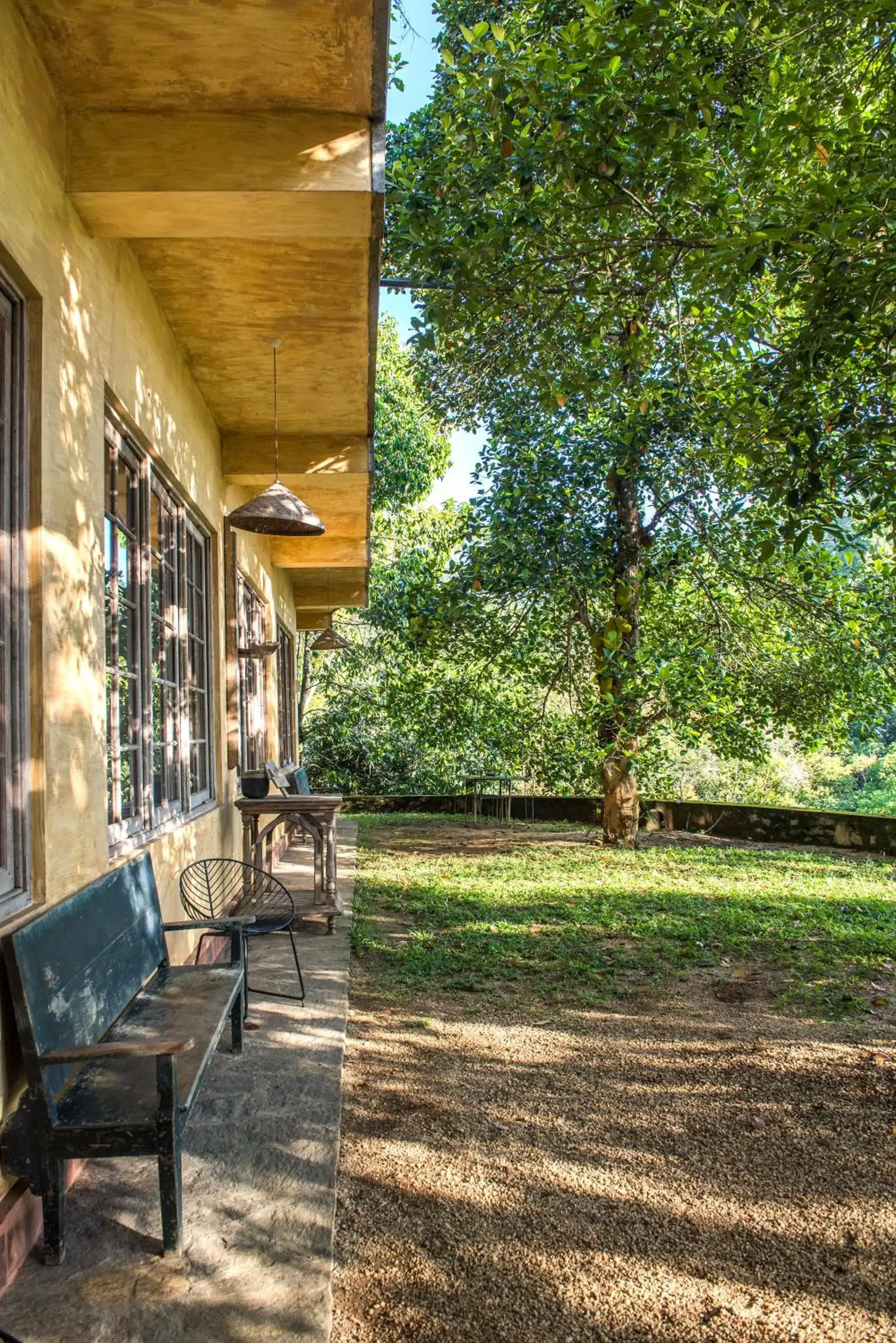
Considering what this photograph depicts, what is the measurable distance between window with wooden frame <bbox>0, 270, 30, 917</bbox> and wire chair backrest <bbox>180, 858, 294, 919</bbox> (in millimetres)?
2077

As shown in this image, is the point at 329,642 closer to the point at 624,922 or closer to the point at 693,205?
the point at 624,922

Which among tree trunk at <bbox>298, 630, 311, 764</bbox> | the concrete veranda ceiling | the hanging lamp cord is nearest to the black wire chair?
the hanging lamp cord

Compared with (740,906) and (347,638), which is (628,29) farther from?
(347,638)

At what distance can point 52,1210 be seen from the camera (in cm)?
264

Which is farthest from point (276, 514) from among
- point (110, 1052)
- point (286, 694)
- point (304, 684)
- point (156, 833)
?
point (304, 684)

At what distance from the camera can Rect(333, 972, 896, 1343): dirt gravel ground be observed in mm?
2578

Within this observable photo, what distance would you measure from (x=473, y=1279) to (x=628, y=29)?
5268 millimetres

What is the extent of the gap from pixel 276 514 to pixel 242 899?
8.04 feet

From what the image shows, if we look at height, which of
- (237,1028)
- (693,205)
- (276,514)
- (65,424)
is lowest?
(237,1028)

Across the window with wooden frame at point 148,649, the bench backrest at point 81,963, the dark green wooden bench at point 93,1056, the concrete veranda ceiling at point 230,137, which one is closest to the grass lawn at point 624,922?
the window with wooden frame at point 148,649

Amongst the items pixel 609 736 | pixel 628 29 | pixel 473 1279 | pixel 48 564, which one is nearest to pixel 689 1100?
pixel 473 1279

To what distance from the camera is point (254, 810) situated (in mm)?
7141

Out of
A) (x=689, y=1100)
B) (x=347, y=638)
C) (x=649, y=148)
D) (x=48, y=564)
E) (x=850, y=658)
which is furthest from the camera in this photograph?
(x=347, y=638)

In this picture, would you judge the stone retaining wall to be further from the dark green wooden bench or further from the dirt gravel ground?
the dark green wooden bench
